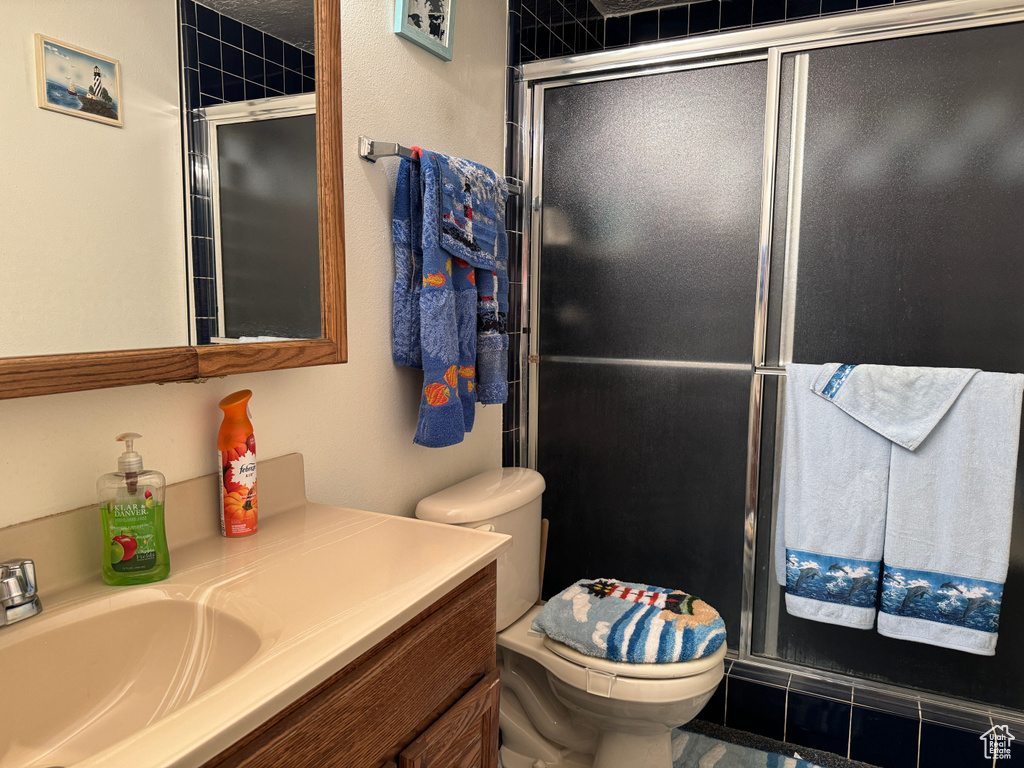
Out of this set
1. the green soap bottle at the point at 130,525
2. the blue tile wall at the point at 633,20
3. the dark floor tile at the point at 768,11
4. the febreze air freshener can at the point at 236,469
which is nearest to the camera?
the green soap bottle at the point at 130,525

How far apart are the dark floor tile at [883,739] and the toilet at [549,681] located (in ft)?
1.36

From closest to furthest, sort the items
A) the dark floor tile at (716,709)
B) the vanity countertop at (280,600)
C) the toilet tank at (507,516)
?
the vanity countertop at (280,600)
the toilet tank at (507,516)
the dark floor tile at (716,709)

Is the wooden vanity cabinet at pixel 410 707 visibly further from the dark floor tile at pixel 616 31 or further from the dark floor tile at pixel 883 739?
the dark floor tile at pixel 616 31

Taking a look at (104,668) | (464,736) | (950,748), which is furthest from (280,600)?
(950,748)

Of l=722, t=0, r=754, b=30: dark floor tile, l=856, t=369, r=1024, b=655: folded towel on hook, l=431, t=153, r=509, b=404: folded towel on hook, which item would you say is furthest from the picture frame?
l=856, t=369, r=1024, b=655: folded towel on hook

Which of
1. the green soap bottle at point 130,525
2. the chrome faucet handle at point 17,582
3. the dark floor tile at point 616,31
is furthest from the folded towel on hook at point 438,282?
the dark floor tile at point 616,31

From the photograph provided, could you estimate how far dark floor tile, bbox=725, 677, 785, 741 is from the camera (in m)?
1.86

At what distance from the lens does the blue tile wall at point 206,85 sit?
959mm

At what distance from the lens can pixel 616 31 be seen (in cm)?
245

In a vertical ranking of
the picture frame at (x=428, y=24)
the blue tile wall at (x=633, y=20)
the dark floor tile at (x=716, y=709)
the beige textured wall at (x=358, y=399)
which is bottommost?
the dark floor tile at (x=716, y=709)

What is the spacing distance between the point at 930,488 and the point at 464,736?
1237 millimetres

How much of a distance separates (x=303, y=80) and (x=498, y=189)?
61cm

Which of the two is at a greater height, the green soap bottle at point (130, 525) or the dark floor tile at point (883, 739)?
the green soap bottle at point (130, 525)

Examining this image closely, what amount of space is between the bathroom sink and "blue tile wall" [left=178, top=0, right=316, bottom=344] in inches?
14.5
